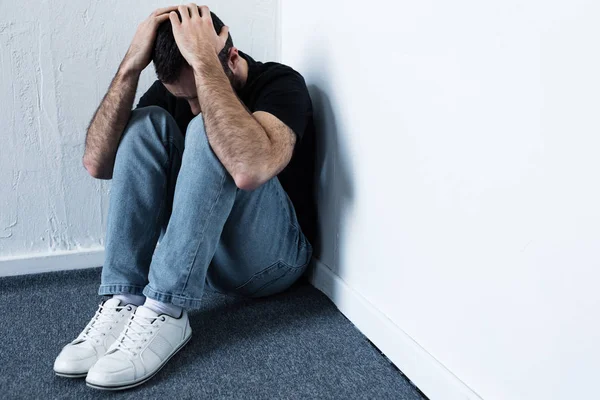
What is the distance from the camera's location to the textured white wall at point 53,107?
1.37m

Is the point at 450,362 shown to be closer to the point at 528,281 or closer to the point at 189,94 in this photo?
the point at 528,281

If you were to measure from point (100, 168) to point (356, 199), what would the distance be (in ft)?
1.95

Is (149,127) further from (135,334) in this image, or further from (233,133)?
(135,334)

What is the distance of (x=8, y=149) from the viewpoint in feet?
4.57

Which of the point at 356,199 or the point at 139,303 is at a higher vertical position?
the point at 356,199

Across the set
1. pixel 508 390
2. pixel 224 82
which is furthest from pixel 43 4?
pixel 508 390

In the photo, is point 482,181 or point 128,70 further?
point 128,70

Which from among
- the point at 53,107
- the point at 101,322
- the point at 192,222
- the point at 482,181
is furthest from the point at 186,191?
the point at 53,107

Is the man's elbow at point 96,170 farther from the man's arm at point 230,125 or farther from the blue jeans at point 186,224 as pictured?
the man's arm at point 230,125

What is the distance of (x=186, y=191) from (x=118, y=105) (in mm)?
→ 304

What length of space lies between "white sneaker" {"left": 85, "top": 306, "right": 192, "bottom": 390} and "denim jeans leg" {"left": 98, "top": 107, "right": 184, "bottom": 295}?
0.11 metres

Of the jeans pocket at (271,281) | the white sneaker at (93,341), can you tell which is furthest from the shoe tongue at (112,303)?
the jeans pocket at (271,281)

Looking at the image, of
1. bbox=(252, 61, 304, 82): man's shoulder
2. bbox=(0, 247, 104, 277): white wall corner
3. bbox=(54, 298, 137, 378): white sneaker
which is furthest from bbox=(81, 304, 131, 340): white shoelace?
bbox=(252, 61, 304, 82): man's shoulder

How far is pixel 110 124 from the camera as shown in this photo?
3.73ft
